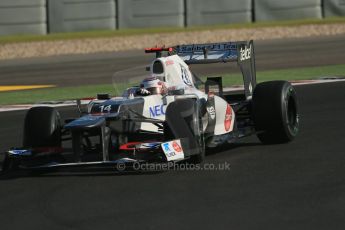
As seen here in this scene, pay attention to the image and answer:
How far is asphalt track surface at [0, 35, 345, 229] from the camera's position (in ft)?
25.2

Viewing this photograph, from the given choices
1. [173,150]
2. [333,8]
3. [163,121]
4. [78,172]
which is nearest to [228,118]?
[163,121]

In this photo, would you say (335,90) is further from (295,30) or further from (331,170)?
(295,30)

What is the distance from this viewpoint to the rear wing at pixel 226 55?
12.1 meters

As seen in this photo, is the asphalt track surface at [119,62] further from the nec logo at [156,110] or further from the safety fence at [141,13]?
the nec logo at [156,110]

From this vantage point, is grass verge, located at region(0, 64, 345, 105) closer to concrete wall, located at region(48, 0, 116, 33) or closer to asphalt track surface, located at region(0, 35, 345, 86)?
asphalt track surface, located at region(0, 35, 345, 86)

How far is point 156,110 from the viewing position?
10.7 m

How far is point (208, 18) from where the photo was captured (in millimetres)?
30734

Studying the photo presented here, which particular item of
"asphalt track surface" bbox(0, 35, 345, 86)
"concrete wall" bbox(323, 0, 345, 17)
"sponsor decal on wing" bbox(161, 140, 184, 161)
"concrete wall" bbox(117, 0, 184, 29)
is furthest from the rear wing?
"concrete wall" bbox(323, 0, 345, 17)

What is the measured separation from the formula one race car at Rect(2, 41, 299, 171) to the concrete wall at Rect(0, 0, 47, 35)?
688 inches

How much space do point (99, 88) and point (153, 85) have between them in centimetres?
952

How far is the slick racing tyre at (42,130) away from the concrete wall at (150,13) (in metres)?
19.4

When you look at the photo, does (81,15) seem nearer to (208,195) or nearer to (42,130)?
(42,130)

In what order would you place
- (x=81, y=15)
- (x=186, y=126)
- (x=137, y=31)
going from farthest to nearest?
(x=137, y=31) → (x=81, y=15) → (x=186, y=126)

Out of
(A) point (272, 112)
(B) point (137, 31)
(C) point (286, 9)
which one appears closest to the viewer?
(A) point (272, 112)
